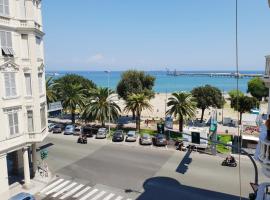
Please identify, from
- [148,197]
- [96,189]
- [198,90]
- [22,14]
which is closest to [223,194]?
[148,197]

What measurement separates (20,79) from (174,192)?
1624 cm

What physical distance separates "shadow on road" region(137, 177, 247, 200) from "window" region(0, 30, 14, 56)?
1565 cm

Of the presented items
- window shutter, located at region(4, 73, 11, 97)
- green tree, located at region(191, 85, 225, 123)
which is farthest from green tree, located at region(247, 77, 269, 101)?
window shutter, located at region(4, 73, 11, 97)

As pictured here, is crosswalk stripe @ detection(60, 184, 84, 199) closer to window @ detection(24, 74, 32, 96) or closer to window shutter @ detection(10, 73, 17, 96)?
window @ detection(24, 74, 32, 96)

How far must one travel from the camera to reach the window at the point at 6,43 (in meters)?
21.0

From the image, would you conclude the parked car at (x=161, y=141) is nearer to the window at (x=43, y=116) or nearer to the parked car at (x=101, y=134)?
the parked car at (x=101, y=134)

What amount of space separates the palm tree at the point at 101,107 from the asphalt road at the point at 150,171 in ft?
23.3

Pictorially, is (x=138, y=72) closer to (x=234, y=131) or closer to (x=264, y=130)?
(x=234, y=131)

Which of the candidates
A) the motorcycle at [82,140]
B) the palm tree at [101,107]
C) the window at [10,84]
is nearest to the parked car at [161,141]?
the palm tree at [101,107]

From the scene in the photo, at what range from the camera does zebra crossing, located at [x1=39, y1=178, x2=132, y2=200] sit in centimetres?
2219

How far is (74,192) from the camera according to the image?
75.8ft

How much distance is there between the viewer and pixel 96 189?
23719 mm

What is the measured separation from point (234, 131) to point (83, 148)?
84.6 ft

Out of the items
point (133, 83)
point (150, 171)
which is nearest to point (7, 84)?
point (150, 171)
